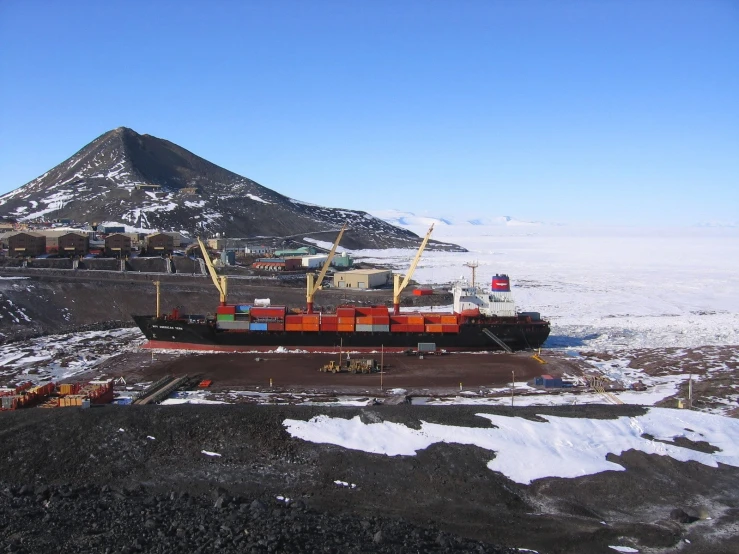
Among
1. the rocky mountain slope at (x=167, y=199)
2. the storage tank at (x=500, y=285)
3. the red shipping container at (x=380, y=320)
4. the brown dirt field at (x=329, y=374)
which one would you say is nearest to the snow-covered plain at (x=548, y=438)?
the brown dirt field at (x=329, y=374)

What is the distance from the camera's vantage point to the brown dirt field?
3139 centimetres

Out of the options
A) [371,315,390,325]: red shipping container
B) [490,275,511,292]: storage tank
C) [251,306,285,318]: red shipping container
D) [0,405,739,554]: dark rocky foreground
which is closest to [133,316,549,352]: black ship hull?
[371,315,390,325]: red shipping container

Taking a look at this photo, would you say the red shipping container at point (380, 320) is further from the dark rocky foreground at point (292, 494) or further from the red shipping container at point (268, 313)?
the dark rocky foreground at point (292, 494)

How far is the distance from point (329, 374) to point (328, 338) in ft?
24.1

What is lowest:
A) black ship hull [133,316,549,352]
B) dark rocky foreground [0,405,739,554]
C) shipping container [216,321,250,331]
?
dark rocky foreground [0,405,739,554]

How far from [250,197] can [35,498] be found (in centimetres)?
14454

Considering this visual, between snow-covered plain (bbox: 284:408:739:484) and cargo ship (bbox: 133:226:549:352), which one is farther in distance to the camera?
cargo ship (bbox: 133:226:549:352)

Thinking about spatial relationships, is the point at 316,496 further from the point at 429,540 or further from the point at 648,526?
the point at 648,526

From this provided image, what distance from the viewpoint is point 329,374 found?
33344mm

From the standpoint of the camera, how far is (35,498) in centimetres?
1630

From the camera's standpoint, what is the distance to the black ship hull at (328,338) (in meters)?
40.5

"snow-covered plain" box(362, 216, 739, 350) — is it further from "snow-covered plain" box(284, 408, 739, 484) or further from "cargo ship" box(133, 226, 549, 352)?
"snow-covered plain" box(284, 408, 739, 484)

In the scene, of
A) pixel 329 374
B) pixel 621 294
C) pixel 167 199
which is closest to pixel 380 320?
pixel 329 374

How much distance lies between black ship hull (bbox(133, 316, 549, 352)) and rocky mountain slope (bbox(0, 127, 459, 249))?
78.8m
